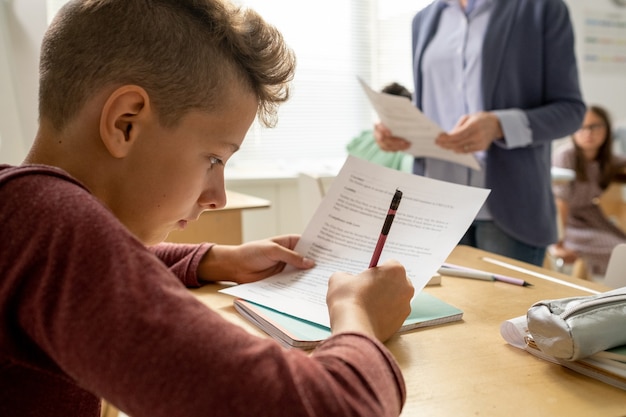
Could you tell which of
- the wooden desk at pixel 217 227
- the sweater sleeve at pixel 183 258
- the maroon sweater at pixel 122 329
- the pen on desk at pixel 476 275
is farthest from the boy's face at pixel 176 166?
the wooden desk at pixel 217 227

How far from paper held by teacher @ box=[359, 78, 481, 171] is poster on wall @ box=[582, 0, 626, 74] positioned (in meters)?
3.13

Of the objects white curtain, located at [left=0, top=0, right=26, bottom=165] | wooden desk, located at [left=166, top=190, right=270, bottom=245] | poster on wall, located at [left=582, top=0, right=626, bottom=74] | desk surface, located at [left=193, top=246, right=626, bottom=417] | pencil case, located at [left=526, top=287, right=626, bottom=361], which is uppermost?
poster on wall, located at [left=582, top=0, right=626, bottom=74]

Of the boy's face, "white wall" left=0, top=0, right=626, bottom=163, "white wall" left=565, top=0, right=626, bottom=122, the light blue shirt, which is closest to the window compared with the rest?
"white wall" left=565, top=0, right=626, bottom=122

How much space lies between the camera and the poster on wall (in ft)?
13.6

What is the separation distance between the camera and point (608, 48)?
4215 mm

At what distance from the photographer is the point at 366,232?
943 millimetres

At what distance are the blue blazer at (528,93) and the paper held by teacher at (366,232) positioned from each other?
709mm

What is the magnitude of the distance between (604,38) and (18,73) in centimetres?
402

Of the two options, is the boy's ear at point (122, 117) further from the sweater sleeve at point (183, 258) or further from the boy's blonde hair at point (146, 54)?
the sweater sleeve at point (183, 258)

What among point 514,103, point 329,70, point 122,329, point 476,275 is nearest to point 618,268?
point 476,275

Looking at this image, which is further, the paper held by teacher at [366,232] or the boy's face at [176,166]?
the paper held by teacher at [366,232]

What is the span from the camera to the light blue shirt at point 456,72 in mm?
1655

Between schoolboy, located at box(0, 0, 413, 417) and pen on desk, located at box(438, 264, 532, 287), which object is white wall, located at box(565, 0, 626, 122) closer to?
pen on desk, located at box(438, 264, 532, 287)

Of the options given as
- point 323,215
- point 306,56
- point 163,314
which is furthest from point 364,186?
point 306,56
